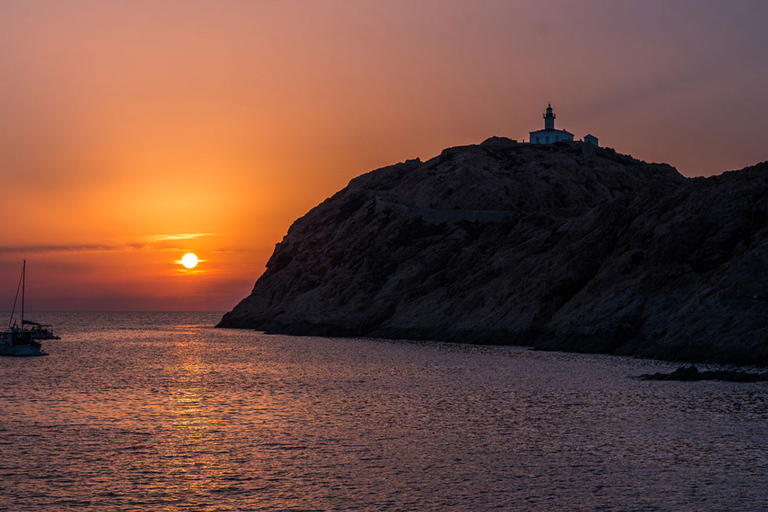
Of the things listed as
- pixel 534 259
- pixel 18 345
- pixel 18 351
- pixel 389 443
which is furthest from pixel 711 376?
pixel 18 345

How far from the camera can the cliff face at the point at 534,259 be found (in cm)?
7500

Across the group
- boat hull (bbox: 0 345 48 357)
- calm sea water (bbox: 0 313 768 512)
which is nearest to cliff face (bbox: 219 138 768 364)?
calm sea water (bbox: 0 313 768 512)

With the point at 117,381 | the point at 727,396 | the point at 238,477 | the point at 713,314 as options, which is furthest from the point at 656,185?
the point at 238,477

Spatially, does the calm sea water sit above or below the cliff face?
below

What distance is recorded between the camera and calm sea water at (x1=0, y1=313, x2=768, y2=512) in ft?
78.1

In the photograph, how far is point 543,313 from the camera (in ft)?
314

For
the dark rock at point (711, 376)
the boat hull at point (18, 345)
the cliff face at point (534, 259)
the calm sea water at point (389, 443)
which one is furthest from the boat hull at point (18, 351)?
the dark rock at point (711, 376)

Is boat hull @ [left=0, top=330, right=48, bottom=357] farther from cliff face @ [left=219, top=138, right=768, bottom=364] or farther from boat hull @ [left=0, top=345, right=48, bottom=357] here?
cliff face @ [left=219, top=138, right=768, bottom=364]

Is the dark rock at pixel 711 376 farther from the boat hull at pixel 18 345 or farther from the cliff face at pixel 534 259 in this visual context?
the boat hull at pixel 18 345

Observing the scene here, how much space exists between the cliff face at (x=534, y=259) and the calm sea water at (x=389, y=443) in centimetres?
1590

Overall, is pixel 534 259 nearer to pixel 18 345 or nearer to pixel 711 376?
pixel 711 376

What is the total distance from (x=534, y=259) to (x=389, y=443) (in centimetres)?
7855

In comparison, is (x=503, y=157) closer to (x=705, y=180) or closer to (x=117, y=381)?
(x=705, y=180)

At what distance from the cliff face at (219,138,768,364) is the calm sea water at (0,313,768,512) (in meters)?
15.9
